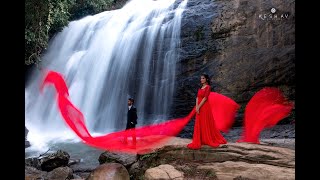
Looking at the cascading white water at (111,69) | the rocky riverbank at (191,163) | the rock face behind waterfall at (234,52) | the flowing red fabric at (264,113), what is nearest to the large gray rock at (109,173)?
the rocky riverbank at (191,163)

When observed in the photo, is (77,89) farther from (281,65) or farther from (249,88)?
(281,65)

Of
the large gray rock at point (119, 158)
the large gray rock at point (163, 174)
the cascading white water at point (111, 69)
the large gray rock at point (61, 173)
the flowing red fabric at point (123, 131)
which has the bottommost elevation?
the large gray rock at point (61, 173)

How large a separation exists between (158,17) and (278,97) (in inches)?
143

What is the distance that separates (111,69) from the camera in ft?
23.0

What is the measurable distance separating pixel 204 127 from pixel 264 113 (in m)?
1.31

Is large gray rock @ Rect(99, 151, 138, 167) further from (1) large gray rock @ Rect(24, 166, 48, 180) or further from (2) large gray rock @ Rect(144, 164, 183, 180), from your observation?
(1) large gray rock @ Rect(24, 166, 48, 180)

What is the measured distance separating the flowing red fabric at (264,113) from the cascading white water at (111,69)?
5.31 feet

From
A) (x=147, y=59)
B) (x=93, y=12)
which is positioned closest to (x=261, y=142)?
(x=147, y=59)

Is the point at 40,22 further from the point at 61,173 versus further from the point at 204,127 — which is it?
the point at 204,127

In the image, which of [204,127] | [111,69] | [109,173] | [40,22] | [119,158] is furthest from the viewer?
[111,69]

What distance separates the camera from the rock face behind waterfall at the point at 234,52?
5637mm

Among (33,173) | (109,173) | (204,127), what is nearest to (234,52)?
(204,127)

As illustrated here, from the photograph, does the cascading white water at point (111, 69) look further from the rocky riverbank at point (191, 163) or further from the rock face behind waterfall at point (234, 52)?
the rocky riverbank at point (191, 163)
